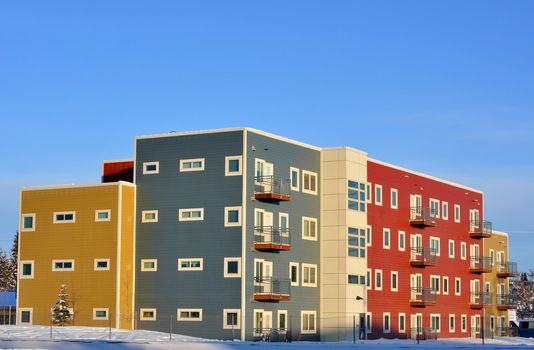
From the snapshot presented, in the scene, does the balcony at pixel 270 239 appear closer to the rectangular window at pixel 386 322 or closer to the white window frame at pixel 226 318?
the white window frame at pixel 226 318

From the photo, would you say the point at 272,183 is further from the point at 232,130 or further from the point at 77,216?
the point at 77,216

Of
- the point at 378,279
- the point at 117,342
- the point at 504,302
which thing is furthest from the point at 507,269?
the point at 117,342

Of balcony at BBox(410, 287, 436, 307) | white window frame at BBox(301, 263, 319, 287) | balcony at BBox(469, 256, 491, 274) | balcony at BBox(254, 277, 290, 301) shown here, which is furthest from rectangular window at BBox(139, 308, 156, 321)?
balcony at BBox(469, 256, 491, 274)

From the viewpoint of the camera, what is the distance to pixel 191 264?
6781cm

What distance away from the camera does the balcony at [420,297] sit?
3282 inches

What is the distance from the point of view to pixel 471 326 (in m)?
93.4

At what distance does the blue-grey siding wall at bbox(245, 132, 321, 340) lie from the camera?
66.7 meters

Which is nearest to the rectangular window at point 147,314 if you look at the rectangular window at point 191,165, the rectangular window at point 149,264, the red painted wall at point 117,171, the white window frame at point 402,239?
the rectangular window at point 149,264

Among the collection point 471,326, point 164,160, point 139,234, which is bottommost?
point 471,326

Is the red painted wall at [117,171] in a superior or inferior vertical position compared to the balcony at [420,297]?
superior

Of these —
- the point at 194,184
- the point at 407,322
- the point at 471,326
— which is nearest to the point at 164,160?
the point at 194,184

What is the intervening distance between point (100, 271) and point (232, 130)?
13.0 m

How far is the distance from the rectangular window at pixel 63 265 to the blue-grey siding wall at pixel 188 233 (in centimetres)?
467

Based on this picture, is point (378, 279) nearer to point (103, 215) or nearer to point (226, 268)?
point (226, 268)
